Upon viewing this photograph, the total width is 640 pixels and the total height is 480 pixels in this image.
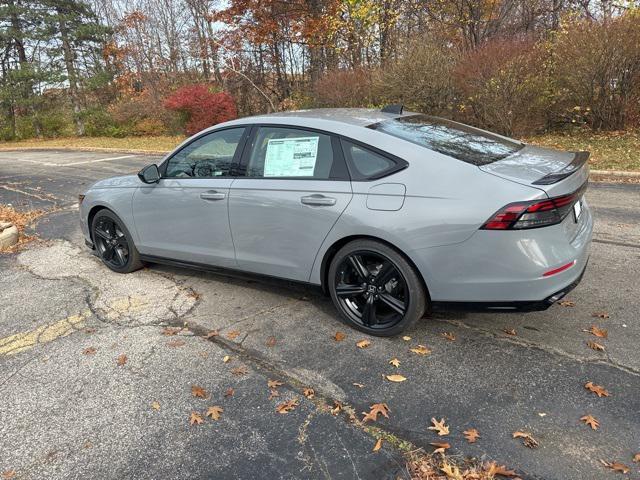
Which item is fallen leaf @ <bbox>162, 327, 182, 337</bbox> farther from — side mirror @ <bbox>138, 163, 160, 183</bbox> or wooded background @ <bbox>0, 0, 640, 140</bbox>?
wooded background @ <bbox>0, 0, 640, 140</bbox>

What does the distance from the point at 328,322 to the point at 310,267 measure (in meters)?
0.49

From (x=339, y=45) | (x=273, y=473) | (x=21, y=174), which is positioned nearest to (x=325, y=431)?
(x=273, y=473)

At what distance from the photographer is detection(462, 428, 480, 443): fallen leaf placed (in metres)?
2.44

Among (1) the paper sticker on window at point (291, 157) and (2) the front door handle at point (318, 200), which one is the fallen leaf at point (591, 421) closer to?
(2) the front door handle at point (318, 200)

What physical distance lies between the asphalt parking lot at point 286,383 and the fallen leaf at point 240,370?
0.5 inches

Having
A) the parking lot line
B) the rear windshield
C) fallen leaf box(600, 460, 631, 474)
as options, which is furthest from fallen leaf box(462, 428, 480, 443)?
the parking lot line

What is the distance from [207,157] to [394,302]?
6.85ft

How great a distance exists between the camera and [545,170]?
3107 mm

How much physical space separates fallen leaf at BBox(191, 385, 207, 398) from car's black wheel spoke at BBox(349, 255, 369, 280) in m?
1.28

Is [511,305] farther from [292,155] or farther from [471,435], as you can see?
[292,155]

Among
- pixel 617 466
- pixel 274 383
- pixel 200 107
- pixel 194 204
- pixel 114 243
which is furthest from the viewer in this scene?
pixel 200 107

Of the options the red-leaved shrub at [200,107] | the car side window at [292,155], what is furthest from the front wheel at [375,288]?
the red-leaved shrub at [200,107]

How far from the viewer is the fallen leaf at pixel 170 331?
376 cm

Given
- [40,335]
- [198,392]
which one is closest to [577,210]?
[198,392]
